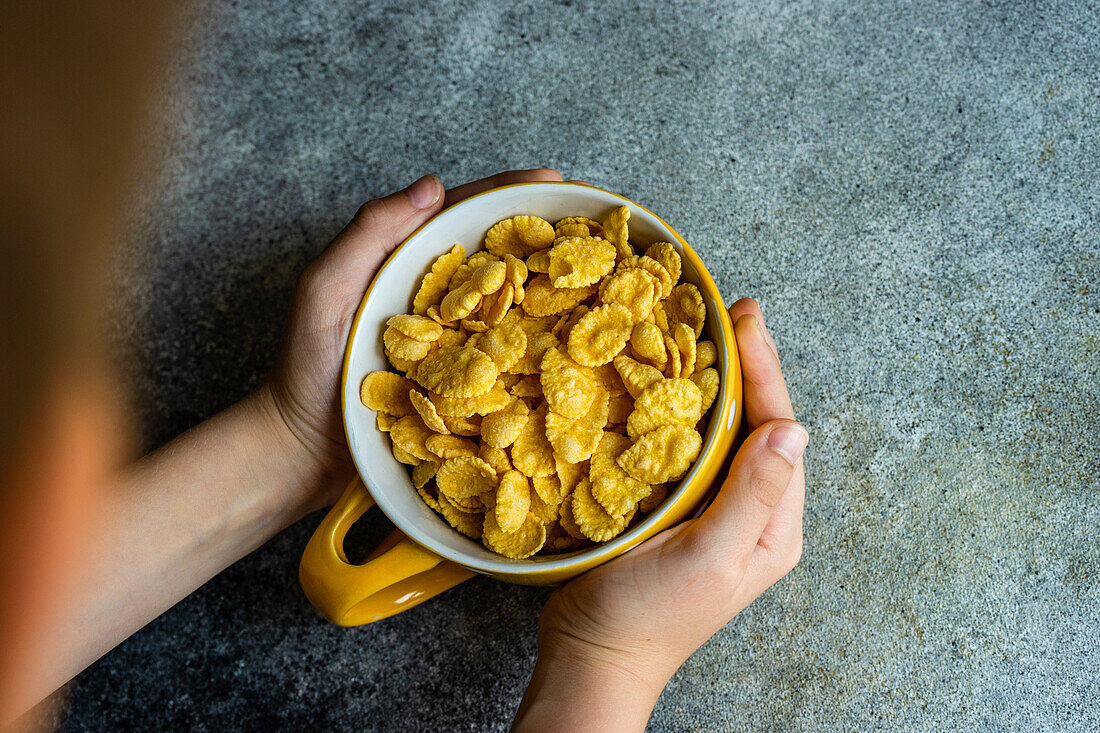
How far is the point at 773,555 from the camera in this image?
70cm

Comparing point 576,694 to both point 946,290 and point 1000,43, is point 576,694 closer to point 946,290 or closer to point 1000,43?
point 946,290

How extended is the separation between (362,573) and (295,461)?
0.71 feet

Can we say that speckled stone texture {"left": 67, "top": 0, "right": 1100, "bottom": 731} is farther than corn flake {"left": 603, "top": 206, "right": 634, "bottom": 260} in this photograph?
Yes

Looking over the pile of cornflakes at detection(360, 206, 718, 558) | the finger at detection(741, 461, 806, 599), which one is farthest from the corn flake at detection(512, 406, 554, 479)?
the finger at detection(741, 461, 806, 599)

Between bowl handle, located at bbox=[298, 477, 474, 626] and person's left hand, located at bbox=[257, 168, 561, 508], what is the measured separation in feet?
0.41

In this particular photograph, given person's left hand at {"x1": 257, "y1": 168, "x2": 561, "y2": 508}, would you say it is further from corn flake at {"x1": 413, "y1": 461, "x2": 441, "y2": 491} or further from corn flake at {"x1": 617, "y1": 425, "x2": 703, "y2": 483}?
corn flake at {"x1": 617, "y1": 425, "x2": 703, "y2": 483}

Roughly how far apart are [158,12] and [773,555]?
2.22 feet

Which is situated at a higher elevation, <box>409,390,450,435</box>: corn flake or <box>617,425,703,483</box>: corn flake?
<box>409,390,450,435</box>: corn flake

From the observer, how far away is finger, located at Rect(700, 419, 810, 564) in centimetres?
61

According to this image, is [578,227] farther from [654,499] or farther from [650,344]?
[654,499]

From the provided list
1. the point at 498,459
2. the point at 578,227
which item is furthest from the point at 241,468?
the point at 578,227

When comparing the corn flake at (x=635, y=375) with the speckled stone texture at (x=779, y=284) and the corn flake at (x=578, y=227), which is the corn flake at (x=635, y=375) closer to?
the corn flake at (x=578, y=227)

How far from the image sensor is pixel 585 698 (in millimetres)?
641

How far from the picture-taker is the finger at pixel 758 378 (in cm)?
67
